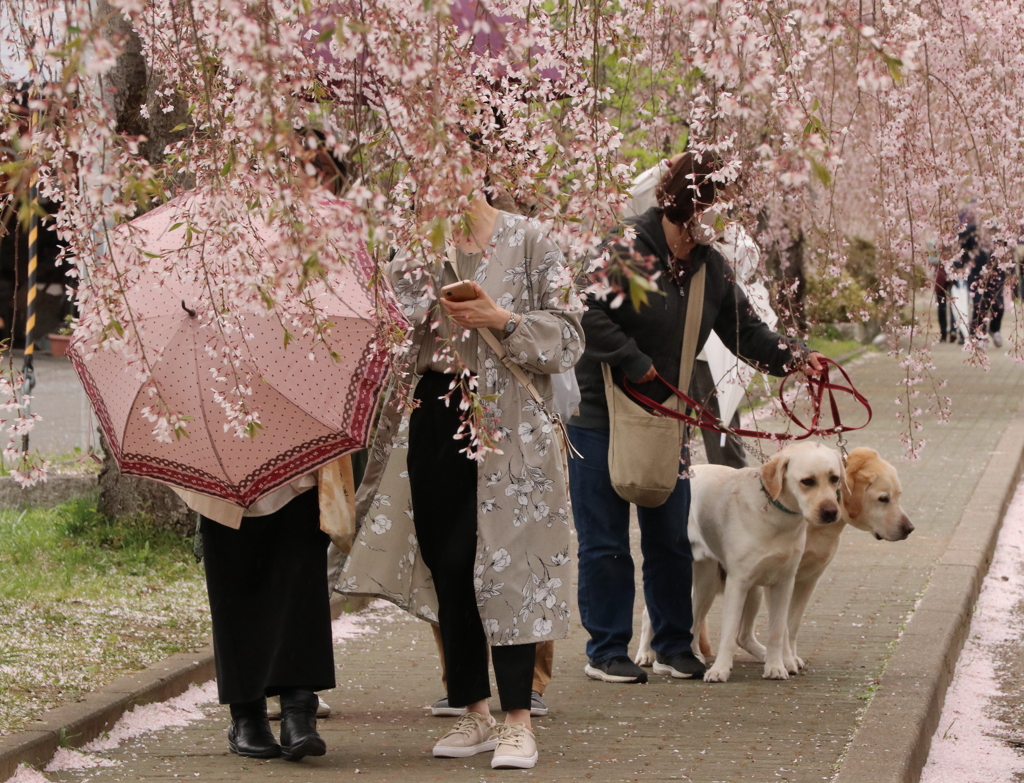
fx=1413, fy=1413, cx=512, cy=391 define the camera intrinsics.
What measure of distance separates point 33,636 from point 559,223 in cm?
347

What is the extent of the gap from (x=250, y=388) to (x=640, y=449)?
5.85 feet

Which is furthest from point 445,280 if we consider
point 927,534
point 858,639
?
point 927,534

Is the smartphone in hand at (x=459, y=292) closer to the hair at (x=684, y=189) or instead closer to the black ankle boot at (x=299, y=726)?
the hair at (x=684, y=189)

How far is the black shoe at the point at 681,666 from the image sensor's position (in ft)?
18.4

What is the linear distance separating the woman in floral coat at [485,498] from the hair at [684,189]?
2.89ft

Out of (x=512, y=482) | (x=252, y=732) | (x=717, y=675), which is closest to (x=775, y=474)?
(x=717, y=675)

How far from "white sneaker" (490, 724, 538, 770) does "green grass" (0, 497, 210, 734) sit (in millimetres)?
1523

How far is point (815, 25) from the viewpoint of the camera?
301 centimetres

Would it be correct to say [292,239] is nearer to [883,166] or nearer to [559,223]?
[559,223]

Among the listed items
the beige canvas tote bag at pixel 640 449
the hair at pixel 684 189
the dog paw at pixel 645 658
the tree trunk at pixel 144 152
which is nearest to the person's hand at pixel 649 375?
the beige canvas tote bag at pixel 640 449

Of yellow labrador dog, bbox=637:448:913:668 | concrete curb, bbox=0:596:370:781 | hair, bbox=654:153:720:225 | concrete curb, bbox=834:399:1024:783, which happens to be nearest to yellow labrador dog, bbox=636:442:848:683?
yellow labrador dog, bbox=637:448:913:668

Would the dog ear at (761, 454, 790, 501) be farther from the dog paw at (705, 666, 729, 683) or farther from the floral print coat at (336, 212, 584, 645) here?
the floral print coat at (336, 212, 584, 645)

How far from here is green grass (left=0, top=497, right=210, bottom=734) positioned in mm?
5121

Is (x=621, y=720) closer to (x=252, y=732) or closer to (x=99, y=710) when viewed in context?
(x=252, y=732)
